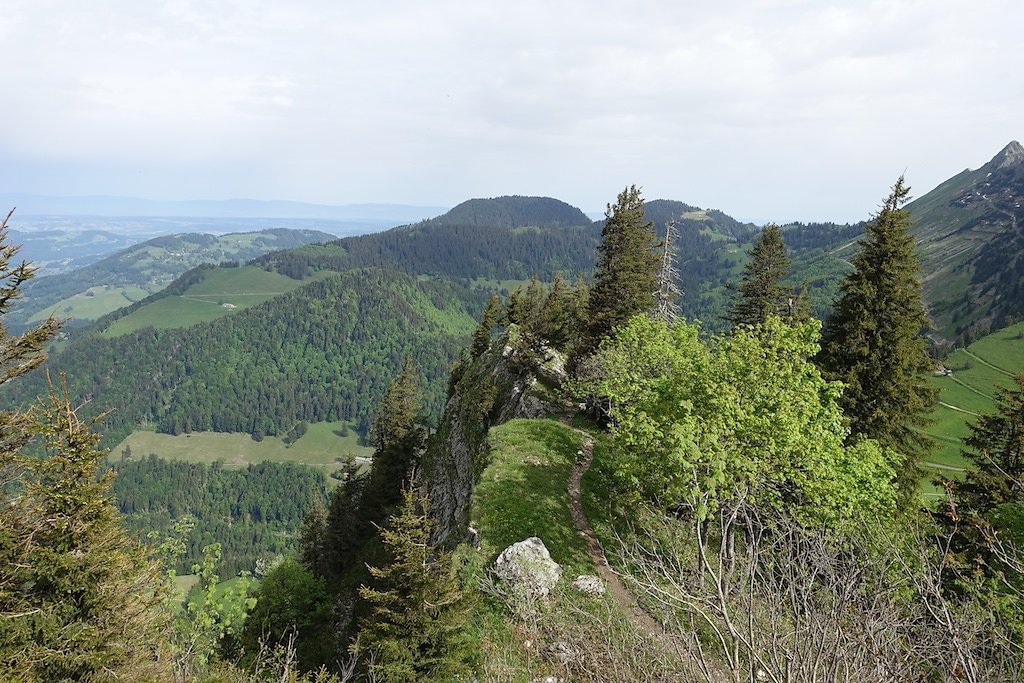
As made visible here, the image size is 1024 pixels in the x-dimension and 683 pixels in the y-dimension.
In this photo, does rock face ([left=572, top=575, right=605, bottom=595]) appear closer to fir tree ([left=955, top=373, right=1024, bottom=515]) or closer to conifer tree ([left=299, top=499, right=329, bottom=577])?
fir tree ([left=955, top=373, right=1024, bottom=515])

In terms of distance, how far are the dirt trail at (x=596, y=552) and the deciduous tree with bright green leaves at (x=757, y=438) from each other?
12.2ft

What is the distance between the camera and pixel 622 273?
3997cm

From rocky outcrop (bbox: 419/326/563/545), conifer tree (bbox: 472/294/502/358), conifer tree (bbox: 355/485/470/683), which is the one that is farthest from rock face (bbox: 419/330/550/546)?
conifer tree (bbox: 355/485/470/683)

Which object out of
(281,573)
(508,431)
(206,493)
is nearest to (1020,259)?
(508,431)

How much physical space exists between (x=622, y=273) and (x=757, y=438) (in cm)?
2470

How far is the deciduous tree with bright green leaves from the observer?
1586 centimetres

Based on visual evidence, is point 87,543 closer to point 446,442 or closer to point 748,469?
point 748,469

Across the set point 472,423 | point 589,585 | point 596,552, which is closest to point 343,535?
point 472,423

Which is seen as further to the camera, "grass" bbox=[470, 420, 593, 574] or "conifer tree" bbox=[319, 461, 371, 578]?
"conifer tree" bbox=[319, 461, 371, 578]

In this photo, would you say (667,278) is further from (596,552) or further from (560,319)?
(596,552)

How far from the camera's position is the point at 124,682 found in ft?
38.9

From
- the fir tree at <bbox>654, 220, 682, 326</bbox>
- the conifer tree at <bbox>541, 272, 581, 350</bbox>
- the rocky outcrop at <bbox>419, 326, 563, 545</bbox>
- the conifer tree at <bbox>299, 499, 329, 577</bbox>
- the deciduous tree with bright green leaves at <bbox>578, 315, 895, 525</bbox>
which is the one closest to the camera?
the deciduous tree with bright green leaves at <bbox>578, 315, 895, 525</bbox>

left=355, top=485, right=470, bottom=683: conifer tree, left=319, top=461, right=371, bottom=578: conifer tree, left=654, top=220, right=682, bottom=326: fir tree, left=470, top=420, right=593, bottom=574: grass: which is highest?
left=654, top=220, right=682, bottom=326: fir tree

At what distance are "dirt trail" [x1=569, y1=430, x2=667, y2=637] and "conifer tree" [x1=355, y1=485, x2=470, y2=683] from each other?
4846mm
